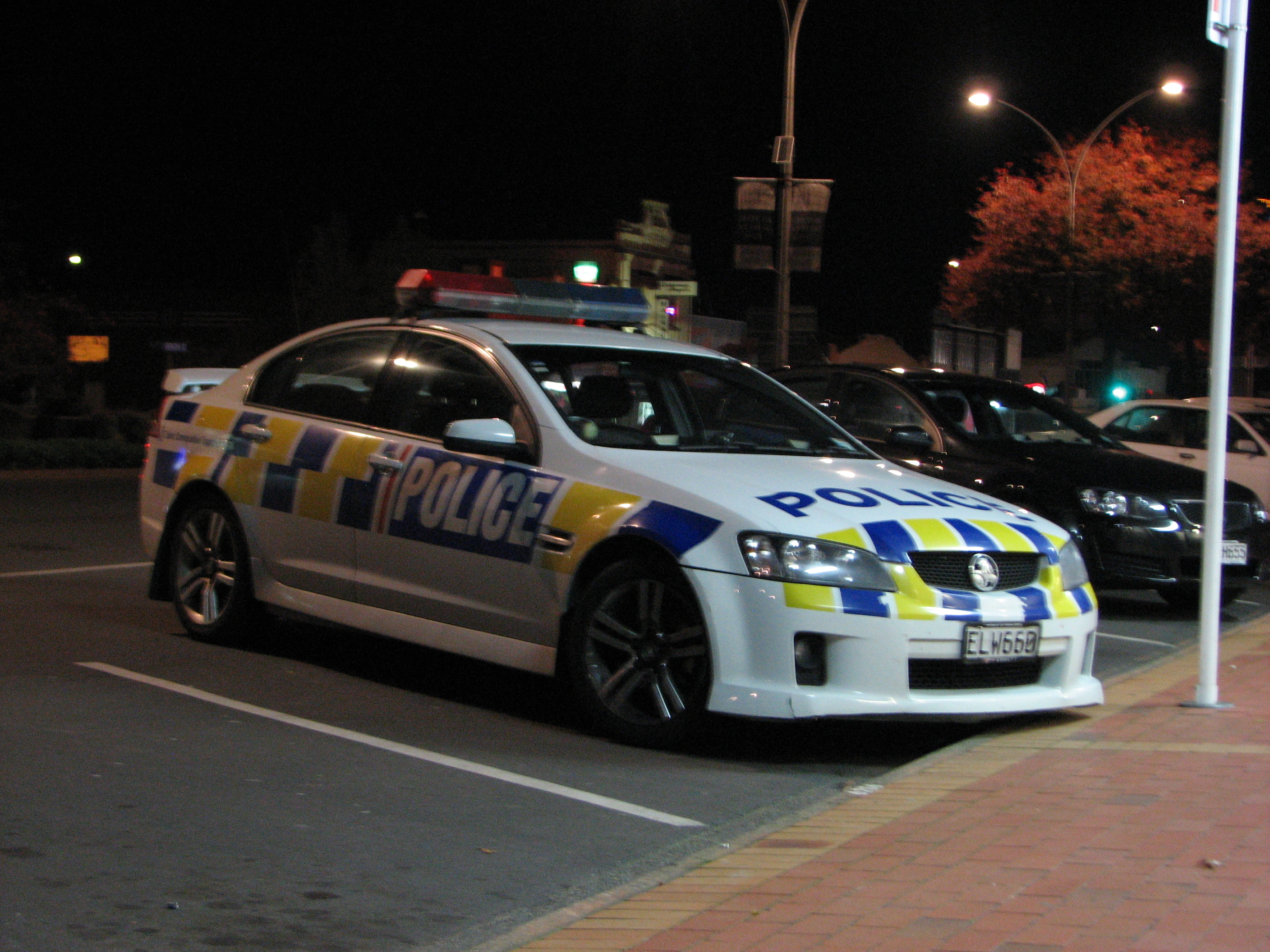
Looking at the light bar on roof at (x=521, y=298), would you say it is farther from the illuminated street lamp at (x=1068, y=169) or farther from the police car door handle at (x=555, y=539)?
the illuminated street lamp at (x=1068, y=169)

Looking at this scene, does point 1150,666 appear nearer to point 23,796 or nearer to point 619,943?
point 619,943

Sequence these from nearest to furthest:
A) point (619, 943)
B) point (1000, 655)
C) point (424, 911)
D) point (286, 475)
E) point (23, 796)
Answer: point (619, 943) → point (424, 911) → point (23, 796) → point (1000, 655) → point (286, 475)

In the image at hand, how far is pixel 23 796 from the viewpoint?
16.6 ft

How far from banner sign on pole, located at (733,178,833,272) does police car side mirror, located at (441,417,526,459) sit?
9.97m

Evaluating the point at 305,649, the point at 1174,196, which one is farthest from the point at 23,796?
the point at 1174,196

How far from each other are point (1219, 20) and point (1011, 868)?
3996 mm

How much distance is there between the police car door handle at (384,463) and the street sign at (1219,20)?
152 inches

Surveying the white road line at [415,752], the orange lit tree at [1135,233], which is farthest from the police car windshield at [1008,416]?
the orange lit tree at [1135,233]

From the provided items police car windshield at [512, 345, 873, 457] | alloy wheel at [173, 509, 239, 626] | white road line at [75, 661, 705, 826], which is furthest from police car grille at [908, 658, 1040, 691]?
alloy wheel at [173, 509, 239, 626]

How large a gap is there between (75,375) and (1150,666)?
145ft

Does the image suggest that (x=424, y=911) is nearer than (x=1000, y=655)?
Yes

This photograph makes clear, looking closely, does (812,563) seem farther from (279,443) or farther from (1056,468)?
(1056,468)

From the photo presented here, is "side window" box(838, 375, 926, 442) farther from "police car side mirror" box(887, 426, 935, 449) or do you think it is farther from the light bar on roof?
the light bar on roof

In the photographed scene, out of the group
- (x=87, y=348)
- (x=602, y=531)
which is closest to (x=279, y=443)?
(x=602, y=531)
